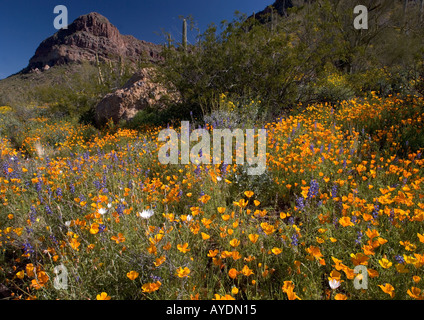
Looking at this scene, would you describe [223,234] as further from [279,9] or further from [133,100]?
[279,9]

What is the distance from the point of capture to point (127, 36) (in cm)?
8106

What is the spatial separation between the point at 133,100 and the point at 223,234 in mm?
7884

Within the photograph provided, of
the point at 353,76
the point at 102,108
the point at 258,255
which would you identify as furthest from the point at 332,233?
the point at 102,108

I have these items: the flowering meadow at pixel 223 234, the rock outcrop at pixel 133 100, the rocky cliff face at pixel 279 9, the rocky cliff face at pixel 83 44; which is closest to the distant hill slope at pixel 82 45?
the rocky cliff face at pixel 83 44

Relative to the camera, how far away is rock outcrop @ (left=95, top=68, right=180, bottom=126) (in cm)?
805

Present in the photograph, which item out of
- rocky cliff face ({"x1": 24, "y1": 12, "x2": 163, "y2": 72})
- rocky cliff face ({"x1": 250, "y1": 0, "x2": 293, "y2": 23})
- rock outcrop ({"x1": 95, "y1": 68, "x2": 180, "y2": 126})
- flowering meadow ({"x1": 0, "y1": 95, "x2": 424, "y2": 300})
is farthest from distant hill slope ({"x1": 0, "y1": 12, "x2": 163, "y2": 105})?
flowering meadow ({"x1": 0, "y1": 95, "x2": 424, "y2": 300})

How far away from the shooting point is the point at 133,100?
8.26m

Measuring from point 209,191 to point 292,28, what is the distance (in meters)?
5.95

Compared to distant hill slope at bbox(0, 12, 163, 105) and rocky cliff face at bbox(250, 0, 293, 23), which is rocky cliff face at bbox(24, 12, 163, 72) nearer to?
distant hill slope at bbox(0, 12, 163, 105)

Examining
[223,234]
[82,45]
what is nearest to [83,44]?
[82,45]

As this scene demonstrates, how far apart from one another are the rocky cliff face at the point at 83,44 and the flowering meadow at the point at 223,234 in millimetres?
66614

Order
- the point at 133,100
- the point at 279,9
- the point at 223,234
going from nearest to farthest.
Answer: the point at 223,234, the point at 133,100, the point at 279,9

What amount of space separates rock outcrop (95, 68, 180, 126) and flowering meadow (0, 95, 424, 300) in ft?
15.6

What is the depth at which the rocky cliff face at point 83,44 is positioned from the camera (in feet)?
207
